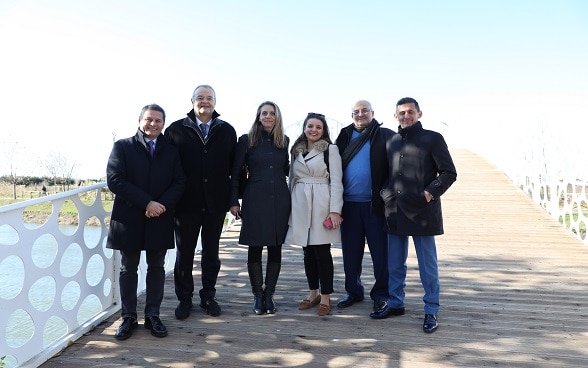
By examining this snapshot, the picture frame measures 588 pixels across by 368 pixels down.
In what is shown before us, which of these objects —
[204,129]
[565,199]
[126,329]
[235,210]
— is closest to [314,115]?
[204,129]

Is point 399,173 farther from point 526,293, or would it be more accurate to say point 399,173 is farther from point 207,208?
point 526,293

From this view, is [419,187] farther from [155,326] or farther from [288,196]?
[155,326]

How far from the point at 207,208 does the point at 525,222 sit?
6527 millimetres

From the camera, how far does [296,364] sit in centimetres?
247

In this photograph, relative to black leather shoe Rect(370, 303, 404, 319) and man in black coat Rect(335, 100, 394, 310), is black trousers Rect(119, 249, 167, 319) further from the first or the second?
black leather shoe Rect(370, 303, 404, 319)

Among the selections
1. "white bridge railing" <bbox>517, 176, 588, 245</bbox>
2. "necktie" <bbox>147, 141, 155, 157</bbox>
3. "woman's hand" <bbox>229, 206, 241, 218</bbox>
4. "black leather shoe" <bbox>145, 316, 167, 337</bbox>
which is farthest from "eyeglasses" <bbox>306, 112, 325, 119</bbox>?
"white bridge railing" <bbox>517, 176, 588, 245</bbox>

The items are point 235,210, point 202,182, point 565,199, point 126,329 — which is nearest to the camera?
point 126,329

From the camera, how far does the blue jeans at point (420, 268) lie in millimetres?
2979

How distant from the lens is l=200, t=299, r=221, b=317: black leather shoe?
322 centimetres

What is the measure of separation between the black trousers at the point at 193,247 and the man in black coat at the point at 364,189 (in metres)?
0.97

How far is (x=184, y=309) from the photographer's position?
3.19 meters

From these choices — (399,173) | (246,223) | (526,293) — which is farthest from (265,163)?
(526,293)

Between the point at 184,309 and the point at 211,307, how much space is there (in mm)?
196

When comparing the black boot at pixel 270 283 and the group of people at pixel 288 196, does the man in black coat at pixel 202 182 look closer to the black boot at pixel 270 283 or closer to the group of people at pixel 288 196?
the group of people at pixel 288 196
